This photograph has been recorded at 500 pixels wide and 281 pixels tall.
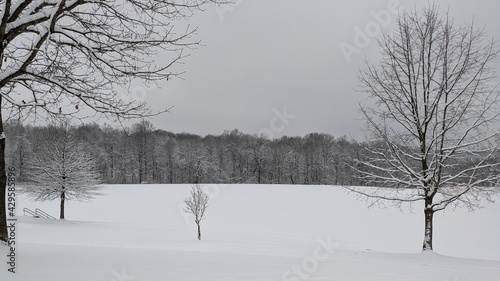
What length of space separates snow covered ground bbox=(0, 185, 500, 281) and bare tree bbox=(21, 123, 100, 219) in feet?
10.2

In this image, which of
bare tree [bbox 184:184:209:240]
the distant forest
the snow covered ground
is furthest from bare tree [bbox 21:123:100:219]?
the distant forest

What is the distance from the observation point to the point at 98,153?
68.4 meters

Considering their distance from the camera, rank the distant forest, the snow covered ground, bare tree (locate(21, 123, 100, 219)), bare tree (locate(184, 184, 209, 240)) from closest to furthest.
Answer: the snow covered ground
bare tree (locate(184, 184, 209, 240))
bare tree (locate(21, 123, 100, 219))
the distant forest

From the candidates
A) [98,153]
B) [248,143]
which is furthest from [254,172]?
[98,153]

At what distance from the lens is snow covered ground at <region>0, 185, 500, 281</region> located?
552 centimetres

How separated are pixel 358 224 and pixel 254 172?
149ft

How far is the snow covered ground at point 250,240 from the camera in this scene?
18.1ft

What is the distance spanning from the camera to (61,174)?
1161 inches

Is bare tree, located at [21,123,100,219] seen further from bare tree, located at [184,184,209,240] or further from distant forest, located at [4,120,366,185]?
distant forest, located at [4,120,366,185]

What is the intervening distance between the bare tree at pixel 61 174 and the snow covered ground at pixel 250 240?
311 cm

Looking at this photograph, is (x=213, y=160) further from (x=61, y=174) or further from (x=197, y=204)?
(x=197, y=204)

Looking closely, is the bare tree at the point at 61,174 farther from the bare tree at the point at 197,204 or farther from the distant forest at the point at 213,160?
the distant forest at the point at 213,160

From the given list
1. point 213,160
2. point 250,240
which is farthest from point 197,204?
point 213,160

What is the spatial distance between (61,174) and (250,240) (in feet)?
56.3
